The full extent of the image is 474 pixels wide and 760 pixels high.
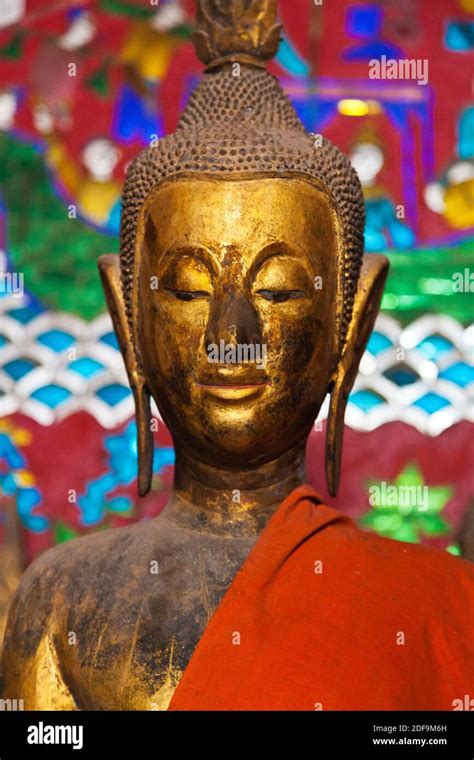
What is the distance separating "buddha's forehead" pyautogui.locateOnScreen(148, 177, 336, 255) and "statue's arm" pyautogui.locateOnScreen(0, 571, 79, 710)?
784mm

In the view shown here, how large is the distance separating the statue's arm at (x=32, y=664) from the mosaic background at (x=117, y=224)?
112 cm

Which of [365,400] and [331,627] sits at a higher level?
[365,400]

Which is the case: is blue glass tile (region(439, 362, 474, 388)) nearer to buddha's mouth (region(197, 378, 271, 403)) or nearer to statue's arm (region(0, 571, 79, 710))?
buddha's mouth (region(197, 378, 271, 403))

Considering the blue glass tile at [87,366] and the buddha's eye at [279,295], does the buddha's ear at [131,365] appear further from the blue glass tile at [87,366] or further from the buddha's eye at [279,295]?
the blue glass tile at [87,366]

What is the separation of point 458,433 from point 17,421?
1199mm

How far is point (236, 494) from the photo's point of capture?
3.52 m

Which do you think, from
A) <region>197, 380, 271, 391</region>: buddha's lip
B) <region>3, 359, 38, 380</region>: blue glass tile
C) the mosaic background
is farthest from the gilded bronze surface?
<region>3, 359, 38, 380</region>: blue glass tile

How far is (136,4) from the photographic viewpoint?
16.0ft

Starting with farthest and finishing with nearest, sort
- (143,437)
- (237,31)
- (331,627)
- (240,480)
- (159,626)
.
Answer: (143,437) < (237,31) < (240,480) < (159,626) < (331,627)

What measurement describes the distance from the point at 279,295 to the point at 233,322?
0.14 meters

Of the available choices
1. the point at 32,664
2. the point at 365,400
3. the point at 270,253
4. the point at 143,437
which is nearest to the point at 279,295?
the point at 270,253

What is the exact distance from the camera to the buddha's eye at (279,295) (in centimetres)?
338

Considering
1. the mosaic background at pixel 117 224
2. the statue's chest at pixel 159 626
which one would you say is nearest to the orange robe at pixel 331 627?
the statue's chest at pixel 159 626

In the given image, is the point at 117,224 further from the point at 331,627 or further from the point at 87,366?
the point at 331,627
